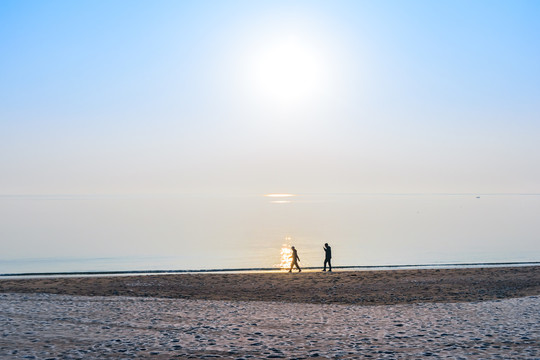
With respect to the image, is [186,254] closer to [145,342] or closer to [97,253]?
[97,253]

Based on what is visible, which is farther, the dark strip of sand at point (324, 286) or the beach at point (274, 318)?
the dark strip of sand at point (324, 286)

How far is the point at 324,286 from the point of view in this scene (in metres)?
28.6

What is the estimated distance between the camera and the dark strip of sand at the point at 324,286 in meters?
25.1

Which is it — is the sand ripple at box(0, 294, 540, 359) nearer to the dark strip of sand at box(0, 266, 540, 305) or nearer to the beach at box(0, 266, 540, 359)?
the beach at box(0, 266, 540, 359)

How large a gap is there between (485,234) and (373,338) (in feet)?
238

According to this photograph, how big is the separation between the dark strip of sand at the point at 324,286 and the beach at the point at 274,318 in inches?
2.4

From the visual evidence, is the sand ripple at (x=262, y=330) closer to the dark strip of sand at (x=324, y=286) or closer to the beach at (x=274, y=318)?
the beach at (x=274, y=318)

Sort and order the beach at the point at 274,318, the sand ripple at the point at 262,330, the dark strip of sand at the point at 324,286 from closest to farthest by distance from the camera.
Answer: the sand ripple at the point at 262,330
the beach at the point at 274,318
the dark strip of sand at the point at 324,286

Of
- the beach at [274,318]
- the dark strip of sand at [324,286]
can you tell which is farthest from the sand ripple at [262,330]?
the dark strip of sand at [324,286]

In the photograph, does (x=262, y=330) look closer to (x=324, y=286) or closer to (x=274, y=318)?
(x=274, y=318)

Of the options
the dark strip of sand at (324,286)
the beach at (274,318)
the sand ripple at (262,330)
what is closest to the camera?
the sand ripple at (262,330)

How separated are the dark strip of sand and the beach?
0.20ft

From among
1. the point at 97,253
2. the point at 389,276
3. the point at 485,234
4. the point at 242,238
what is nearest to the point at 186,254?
the point at 97,253

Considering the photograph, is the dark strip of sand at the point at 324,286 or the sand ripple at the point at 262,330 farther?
the dark strip of sand at the point at 324,286
